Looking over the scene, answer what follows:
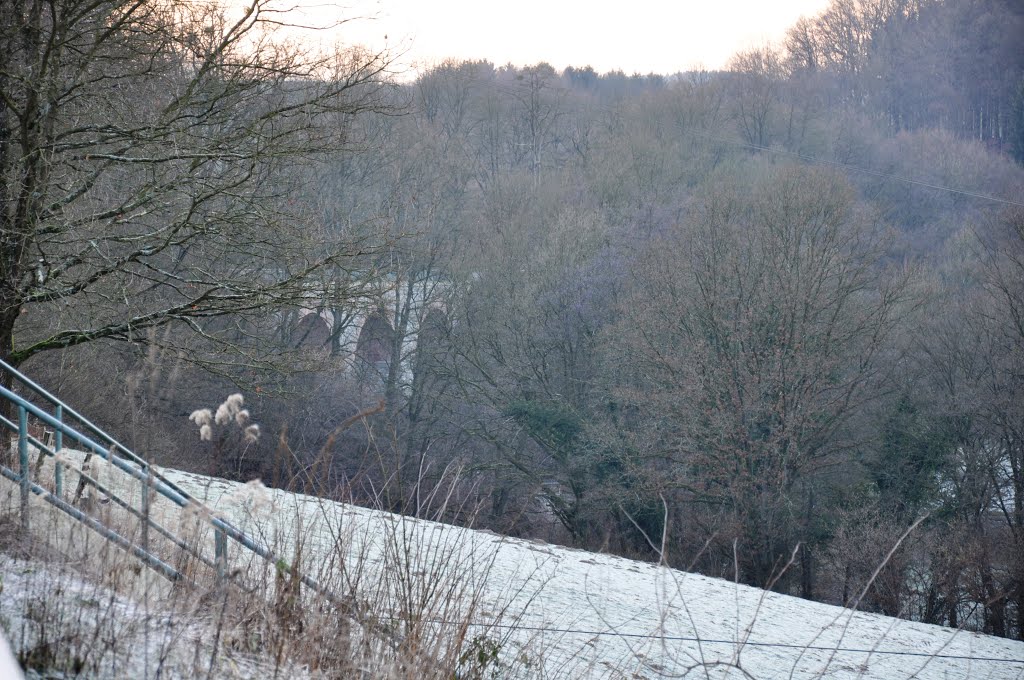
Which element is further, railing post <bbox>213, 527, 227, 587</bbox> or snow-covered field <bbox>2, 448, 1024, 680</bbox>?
snow-covered field <bbox>2, 448, 1024, 680</bbox>

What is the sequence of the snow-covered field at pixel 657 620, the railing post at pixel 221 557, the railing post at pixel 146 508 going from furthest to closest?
the snow-covered field at pixel 657 620 → the railing post at pixel 221 557 → the railing post at pixel 146 508

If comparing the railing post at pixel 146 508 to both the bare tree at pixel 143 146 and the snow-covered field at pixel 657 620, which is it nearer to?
the snow-covered field at pixel 657 620

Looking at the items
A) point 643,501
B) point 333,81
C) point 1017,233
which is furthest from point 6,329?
point 1017,233

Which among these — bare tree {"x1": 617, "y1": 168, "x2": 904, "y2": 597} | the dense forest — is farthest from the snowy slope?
bare tree {"x1": 617, "y1": 168, "x2": 904, "y2": 597}

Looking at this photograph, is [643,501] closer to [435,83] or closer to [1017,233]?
[1017,233]

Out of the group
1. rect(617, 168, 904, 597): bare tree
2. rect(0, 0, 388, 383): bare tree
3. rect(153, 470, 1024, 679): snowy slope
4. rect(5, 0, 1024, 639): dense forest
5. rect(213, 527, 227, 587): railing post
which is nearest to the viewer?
rect(213, 527, 227, 587): railing post

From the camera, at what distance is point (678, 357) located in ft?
75.4

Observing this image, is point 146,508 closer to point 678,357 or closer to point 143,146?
point 143,146

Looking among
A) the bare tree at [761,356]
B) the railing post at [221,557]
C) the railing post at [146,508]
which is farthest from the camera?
the bare tree at [761,356]

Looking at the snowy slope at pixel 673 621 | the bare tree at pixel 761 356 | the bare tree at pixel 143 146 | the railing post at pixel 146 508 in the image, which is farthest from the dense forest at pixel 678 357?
the railing post at pixel 146 508

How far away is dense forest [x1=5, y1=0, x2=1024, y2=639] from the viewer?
19000mm

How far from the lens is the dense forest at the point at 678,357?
748 inches

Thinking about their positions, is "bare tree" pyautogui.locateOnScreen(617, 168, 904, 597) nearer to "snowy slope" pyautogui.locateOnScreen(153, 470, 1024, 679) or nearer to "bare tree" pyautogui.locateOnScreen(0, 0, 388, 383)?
"snowy slope" pyautogui.locateOnScreen(153, 470, 1024, 679)

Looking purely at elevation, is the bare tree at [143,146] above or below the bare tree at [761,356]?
above
